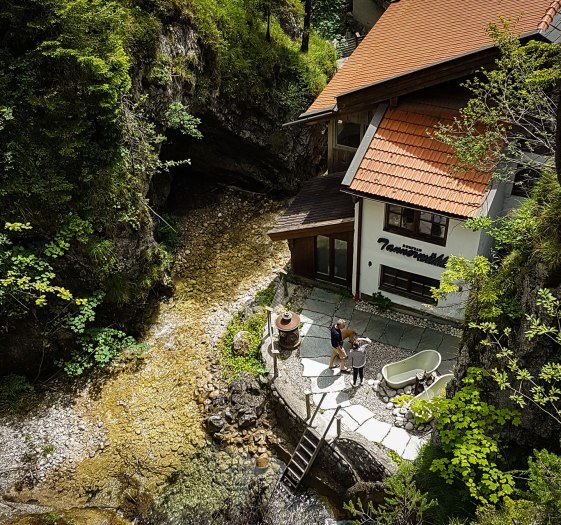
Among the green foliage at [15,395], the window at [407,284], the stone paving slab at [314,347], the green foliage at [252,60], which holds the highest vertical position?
the green foliage at [252,60]

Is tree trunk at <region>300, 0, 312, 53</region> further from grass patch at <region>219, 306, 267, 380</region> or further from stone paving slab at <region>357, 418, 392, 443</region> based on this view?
stone paving slab at <region>357, 418, 392, 443</region>

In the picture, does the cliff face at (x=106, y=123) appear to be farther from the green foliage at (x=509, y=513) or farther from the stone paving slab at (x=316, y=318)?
the green foliage at (x=509, y=513)

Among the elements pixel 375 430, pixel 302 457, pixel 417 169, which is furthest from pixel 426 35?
pixel 302 457

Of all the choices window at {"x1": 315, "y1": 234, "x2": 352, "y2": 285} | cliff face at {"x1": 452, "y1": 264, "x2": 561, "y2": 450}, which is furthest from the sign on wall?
cliff face at {"x1": 452, "y1": 264, "x2": 561, "y2": 450}

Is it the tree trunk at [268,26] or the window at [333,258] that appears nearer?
the window at [333,258]

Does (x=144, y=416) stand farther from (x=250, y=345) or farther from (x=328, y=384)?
(x=328, y=384)

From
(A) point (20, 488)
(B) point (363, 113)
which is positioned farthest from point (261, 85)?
(A) point (20, 488)

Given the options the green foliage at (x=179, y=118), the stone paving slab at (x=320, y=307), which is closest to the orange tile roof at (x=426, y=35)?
the green foliage at (x=179, y=118)
